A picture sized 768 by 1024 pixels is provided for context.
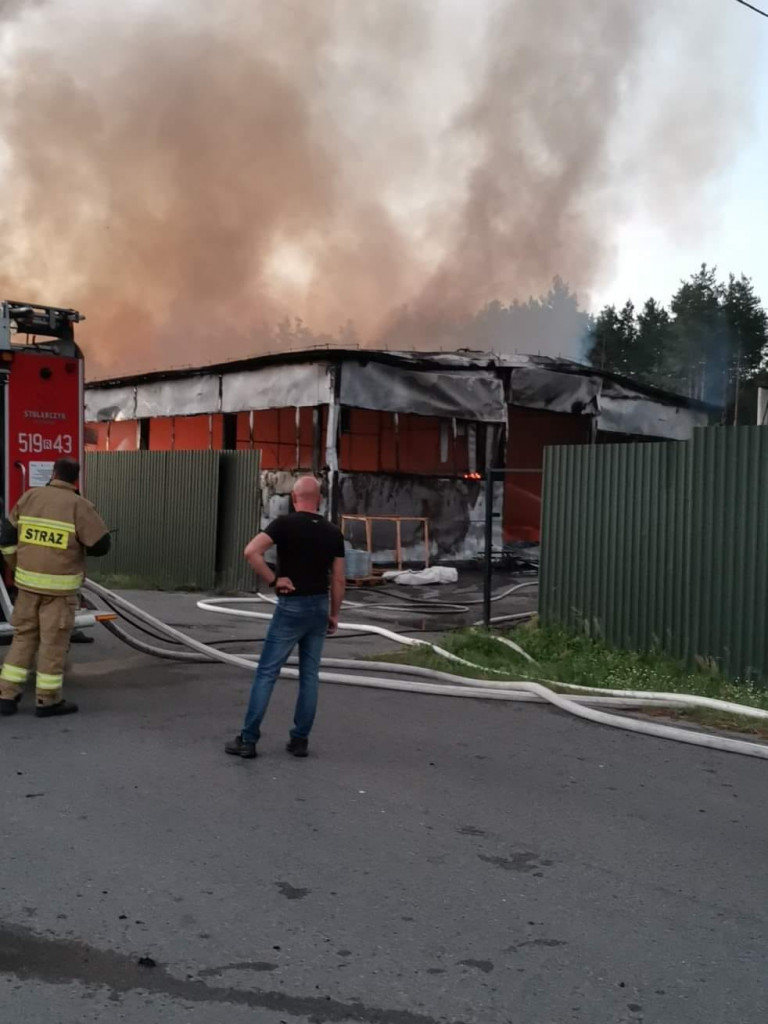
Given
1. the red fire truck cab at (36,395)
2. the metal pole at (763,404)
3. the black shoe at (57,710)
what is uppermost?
the metal pole at (763,404)

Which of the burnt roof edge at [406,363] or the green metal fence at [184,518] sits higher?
the burnt roof edge at [406,363]

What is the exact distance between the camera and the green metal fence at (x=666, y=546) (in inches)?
313

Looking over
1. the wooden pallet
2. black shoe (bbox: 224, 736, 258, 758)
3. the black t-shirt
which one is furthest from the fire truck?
the wooden pallet

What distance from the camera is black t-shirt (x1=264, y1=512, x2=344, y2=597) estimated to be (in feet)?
18.7

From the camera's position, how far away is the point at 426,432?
21797mm

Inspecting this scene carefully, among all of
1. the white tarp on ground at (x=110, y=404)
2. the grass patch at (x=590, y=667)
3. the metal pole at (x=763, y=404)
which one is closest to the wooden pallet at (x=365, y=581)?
the grass patch at (x=590, y=667)

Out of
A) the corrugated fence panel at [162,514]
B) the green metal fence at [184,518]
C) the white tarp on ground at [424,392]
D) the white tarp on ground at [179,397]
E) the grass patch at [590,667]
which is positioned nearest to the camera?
the grass patch at [590,667]

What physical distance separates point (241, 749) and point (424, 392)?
1395 centimetres

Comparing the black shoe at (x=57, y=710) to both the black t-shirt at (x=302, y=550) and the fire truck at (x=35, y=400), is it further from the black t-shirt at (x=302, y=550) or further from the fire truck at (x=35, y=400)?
the black t-shirt at (x=302, y=550)

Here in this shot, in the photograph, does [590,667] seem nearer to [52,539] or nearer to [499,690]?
[499,690]

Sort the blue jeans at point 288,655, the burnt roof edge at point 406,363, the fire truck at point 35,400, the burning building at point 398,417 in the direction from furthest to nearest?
1. the burning building at point 398,417
2. the burnt roof edge at point 406,363
3. the fire truck at point 35,400
4. the blue jeans at point 288,655

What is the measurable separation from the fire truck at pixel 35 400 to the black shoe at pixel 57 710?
1030 mm

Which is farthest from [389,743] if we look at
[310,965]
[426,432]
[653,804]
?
[426,432]

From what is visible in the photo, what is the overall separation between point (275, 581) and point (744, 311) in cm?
5487
